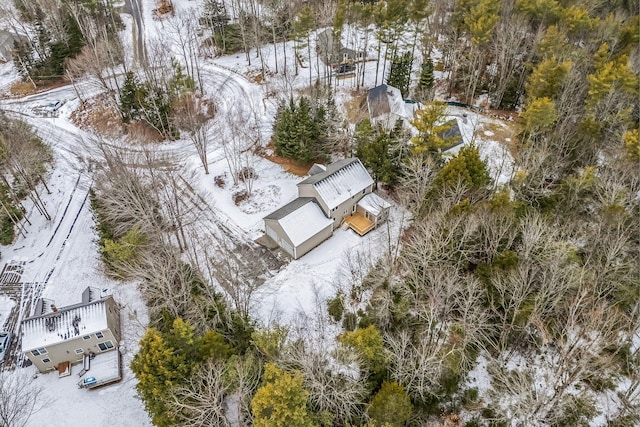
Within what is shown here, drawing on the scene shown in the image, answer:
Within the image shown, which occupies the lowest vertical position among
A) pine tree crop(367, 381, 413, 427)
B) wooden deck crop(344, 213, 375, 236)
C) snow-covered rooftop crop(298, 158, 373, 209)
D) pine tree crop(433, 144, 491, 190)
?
wooden deck crop(344, 213, 375, 236)

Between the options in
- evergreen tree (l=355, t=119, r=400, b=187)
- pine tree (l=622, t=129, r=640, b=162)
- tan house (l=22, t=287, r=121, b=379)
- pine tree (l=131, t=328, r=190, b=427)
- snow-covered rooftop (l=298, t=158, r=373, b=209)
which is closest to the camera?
pine tree (l=131, t=328, r=190, b=427)

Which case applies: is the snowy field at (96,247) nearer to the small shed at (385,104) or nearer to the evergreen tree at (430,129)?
the evergreen tree at (430,129)

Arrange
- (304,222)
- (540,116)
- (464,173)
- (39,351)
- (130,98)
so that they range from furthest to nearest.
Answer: (130,98) < (540,116) < (304,222) < (464,173) < (39,351)

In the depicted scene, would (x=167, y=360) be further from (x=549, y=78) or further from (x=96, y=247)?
(x=549, y=78)

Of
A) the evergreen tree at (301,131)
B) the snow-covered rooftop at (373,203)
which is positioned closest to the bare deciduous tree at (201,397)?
the snow-covered rooftop at (373,203)

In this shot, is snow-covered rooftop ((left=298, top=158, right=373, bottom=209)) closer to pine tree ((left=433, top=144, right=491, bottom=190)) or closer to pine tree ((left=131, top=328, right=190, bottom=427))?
pine tree ((left=433, top=144, right=491, bottom=190))

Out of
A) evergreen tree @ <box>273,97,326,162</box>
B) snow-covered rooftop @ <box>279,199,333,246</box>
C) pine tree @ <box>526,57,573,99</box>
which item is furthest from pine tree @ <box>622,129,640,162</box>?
evergreen tree @ <box>273,97,326,162</box>

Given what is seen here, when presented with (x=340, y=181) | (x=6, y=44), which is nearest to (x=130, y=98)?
(x=340, y=181)
